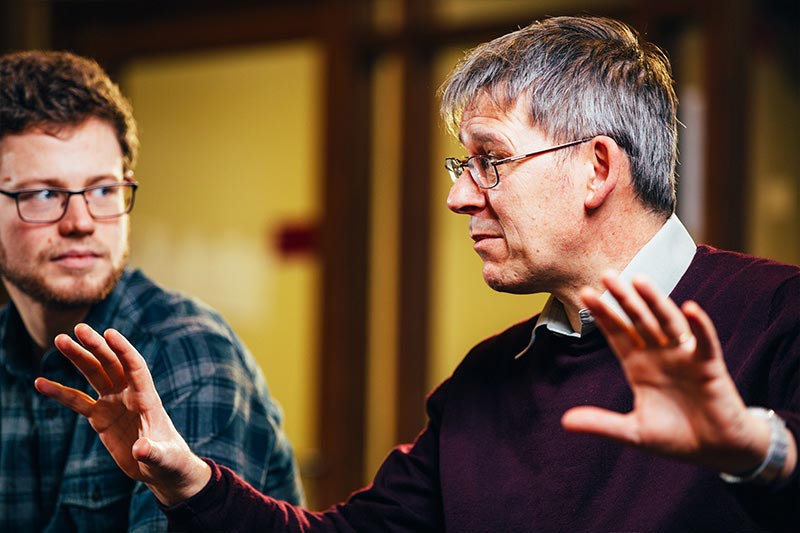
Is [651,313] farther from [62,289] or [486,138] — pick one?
[62,289]

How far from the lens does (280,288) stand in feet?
13.3

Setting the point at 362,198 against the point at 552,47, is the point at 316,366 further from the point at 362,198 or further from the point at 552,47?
the point at 552,47

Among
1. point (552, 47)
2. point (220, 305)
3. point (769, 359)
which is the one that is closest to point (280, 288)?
point (220, 305)

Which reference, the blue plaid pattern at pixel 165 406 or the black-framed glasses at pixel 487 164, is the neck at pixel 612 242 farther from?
the blue plaid pattern at pixel 165 406

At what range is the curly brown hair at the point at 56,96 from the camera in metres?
1.90

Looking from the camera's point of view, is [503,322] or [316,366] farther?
[316,366]

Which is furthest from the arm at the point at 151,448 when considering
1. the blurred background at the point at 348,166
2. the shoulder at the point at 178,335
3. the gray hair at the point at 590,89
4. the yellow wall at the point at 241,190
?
the yellow wall at the point at 241,190

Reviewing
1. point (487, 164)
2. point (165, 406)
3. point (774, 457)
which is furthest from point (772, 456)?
point (165, 406)

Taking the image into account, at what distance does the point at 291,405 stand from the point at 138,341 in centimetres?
211

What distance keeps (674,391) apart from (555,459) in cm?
44

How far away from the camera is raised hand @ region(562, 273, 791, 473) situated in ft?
3.55

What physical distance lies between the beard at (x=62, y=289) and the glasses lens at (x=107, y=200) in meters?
0.10

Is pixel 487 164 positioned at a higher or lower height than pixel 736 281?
higher

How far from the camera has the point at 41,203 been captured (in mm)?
1883
